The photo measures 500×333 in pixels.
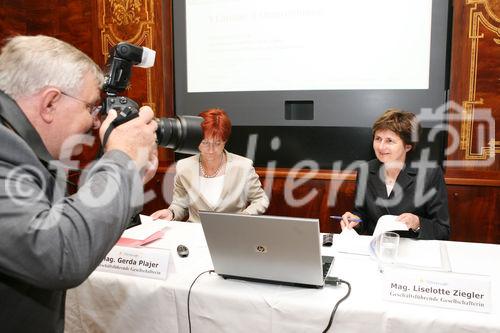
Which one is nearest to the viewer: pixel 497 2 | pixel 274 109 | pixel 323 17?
pixel 497 2

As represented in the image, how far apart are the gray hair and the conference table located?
625mm

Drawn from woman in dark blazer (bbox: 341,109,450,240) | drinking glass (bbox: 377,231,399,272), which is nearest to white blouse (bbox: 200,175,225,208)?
woman in dark blazer (bbox: 341,109,450,240)

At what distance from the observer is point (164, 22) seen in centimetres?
306

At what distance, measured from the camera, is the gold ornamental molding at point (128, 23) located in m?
3.05

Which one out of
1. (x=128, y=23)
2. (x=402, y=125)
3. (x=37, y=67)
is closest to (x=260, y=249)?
(x=37, y=67)

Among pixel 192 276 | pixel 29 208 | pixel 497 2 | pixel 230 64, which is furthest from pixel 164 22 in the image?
pixel 29 208

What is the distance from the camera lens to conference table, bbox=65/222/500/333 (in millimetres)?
992

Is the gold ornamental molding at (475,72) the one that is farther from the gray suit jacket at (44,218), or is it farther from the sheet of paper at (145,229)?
the gray suit jacket at (44,218)

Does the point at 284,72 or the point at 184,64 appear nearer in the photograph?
the point at 284,72

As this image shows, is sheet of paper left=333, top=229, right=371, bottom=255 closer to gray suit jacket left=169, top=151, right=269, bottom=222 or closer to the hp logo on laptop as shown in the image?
the hp logo on laptop

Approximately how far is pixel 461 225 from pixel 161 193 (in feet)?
6.57

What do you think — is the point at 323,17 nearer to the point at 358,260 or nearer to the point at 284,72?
the point at 284,72

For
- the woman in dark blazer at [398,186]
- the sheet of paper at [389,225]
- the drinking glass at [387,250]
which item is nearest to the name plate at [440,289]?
the drinking glass at [387,250]

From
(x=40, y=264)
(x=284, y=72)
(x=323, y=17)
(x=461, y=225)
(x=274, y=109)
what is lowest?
(x=461, y=225)
